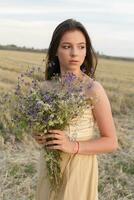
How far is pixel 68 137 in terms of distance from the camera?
280 centimetres

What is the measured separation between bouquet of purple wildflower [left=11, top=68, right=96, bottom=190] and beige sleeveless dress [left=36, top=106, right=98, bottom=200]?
68mm

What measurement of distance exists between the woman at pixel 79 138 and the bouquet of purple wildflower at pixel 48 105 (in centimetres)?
Result: 5

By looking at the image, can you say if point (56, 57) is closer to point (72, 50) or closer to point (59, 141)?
point (72, 50)

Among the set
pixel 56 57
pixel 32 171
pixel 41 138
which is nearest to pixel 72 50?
pixel 56 57

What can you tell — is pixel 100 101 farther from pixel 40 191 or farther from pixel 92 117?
pixel 40 191

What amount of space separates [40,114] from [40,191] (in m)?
0.51

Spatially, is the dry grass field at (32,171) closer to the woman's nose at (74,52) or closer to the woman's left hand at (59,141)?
the woman's nose at (74,52)

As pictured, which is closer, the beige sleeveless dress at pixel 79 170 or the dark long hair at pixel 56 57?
the beige sleeveless dress at pixel 79 170

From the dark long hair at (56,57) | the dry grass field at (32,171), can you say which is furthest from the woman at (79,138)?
the dry grass field at (32,171)

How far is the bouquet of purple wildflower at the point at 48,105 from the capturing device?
107 inches

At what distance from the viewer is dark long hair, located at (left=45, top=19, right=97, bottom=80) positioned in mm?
3049

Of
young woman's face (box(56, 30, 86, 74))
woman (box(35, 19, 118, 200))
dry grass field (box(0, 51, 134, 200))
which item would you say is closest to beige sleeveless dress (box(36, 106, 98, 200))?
woman (box(35, 19, 118, 200))

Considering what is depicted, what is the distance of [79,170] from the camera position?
9.48ft

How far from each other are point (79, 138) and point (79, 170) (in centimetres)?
16
